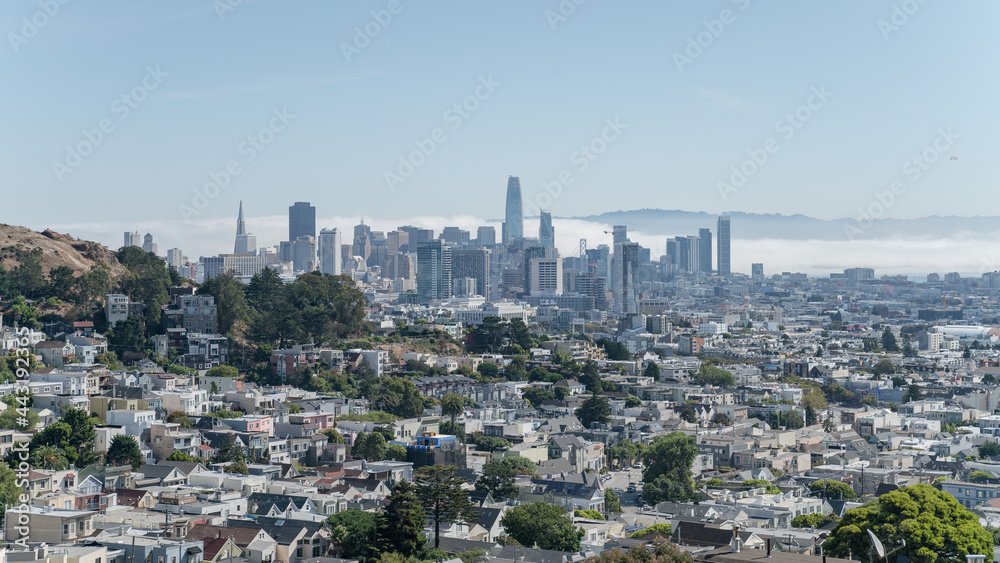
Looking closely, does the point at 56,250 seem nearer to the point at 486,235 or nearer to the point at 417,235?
the point at 417,235

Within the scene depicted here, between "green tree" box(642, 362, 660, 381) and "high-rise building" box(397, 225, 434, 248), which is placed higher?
"high-rise building" box(397, 225, 434, 248)

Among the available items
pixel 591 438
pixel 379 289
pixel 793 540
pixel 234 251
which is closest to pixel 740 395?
pixel 591 438

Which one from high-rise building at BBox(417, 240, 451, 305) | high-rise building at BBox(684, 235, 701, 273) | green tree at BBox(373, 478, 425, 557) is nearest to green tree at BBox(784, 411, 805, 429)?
green tree at BBox(373, 478, 425, 557)

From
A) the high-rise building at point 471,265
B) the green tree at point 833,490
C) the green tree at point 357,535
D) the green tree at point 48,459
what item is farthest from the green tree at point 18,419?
the high-rise building at point 471,265

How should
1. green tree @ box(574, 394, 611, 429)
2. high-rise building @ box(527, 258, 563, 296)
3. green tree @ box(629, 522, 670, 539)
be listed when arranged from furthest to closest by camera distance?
high-rise building @ box(527, 258, 563, 296) → green tree @ box(574, 394, 611, 429) → green tree @ box(629, 522, 670, 539)

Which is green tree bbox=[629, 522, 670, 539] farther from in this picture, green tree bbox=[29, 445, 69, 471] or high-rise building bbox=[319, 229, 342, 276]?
high-rise building bbox=[319, 229, 342, 276]

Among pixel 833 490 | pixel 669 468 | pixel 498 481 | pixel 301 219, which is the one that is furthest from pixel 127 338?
pixel 301 219
